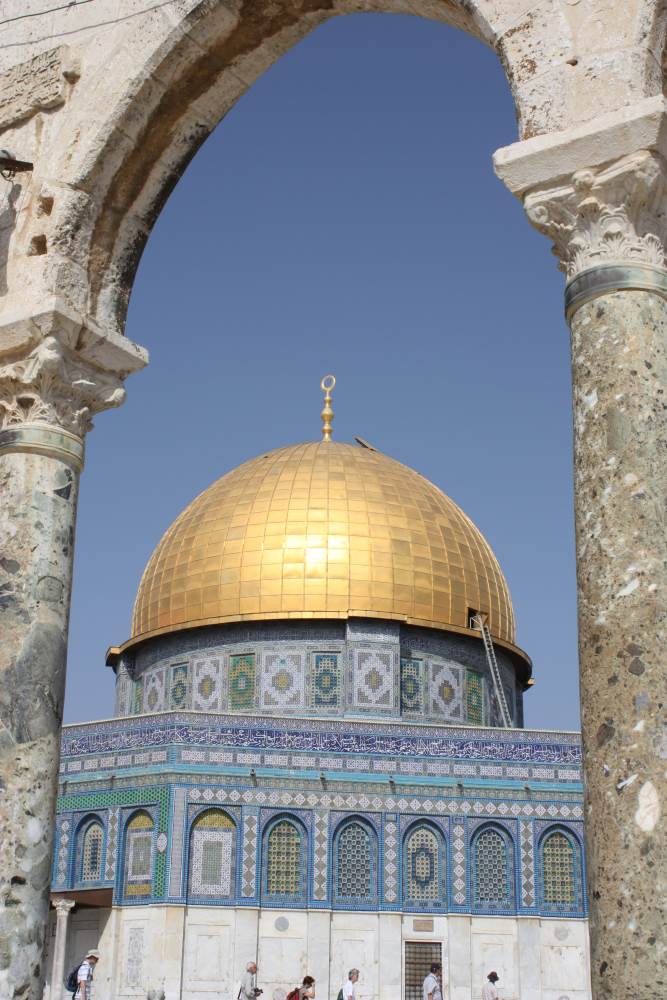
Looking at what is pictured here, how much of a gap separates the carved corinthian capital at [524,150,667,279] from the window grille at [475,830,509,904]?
16.8 m

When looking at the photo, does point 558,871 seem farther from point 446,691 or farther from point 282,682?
point 282,682

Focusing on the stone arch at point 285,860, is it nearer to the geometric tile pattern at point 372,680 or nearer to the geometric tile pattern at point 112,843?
the geometric tile pattern at point 112,843

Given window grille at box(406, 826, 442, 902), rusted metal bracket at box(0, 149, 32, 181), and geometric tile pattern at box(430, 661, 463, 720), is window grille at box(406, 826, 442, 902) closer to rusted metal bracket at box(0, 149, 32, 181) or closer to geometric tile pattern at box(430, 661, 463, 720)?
geometric tile pattern at box(430, 661, 463, 720)

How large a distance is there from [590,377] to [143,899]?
16454 mm

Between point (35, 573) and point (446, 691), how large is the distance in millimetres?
18967

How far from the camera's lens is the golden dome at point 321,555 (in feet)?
78.8

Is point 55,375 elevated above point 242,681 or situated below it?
below

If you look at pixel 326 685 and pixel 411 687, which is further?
pixel 411 687

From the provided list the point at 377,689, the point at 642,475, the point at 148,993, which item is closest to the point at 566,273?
the point at 642,475

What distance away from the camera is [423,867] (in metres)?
20.3

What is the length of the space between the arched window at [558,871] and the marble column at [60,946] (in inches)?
273

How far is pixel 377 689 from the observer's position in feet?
76.4

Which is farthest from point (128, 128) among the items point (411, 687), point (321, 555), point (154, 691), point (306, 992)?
point (154, 691)

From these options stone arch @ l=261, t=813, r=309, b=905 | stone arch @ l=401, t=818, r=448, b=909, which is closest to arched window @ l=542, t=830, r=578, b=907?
stone arch @ l=401, t=818, r=448, b=909
